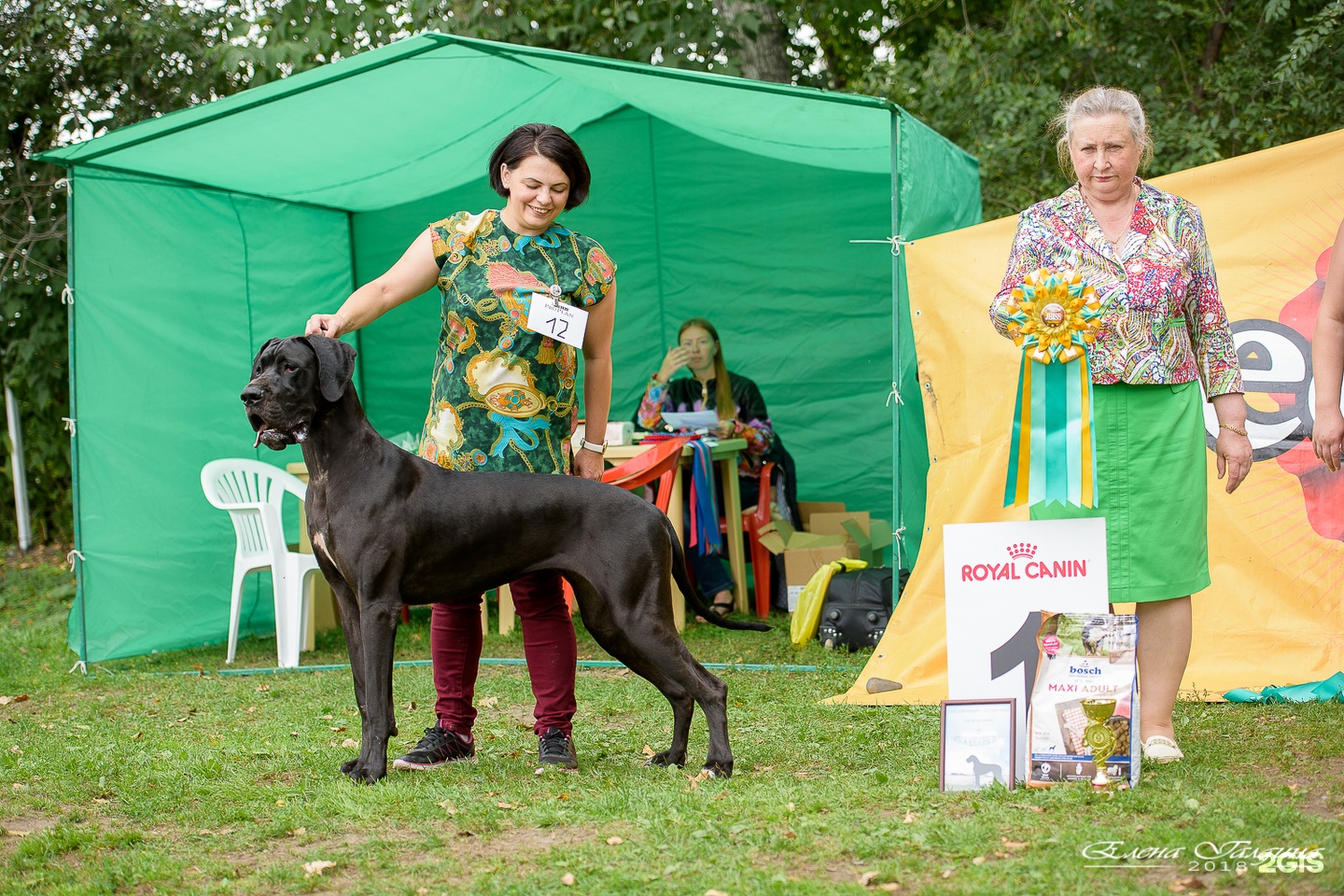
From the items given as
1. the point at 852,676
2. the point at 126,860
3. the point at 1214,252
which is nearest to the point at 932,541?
the point at 852,676

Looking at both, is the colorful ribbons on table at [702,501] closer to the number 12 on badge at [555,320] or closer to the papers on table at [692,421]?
the papers on table at [692,421]

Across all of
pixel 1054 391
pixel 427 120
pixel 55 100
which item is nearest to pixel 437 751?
pixel 1054 391

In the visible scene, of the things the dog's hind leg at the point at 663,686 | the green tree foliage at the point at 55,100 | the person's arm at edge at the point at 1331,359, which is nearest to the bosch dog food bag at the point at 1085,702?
the person's arm at edge at the point at 1331,359

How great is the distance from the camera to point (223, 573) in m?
6.05

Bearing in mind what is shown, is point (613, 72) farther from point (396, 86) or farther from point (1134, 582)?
point (1134, 582)

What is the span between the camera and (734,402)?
6887 millimetres

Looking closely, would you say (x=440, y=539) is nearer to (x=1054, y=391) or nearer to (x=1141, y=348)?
(x=1054, y=391)

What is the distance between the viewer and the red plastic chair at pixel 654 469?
575cm

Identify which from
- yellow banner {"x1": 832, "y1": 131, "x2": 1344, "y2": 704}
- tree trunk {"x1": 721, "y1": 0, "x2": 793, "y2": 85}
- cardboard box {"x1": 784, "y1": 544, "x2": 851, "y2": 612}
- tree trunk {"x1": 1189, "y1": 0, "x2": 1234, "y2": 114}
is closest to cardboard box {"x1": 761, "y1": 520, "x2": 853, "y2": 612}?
cardboard box {"x1": 784, "y1": 544, "x2": 851, "y2": 612}

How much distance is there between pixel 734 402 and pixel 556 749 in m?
3.75

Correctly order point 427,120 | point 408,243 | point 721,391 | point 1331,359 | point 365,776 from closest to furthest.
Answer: point 1331,359 < point 365,776 < point 427,120 < point 721,391 < point 408,243

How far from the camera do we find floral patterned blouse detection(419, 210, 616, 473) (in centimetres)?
318

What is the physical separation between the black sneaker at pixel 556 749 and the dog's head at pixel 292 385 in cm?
101

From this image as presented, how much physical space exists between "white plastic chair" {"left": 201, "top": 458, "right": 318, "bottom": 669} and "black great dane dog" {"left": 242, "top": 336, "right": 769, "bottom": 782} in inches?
92.9
